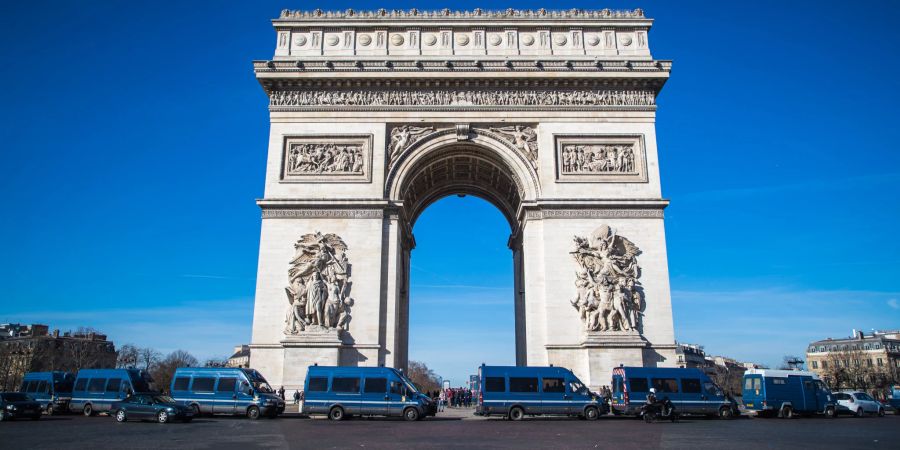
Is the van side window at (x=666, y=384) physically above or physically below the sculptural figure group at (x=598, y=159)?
below

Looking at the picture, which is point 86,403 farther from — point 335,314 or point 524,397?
point 524,397

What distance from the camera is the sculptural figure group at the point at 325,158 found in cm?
2594

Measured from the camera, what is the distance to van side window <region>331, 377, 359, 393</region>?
1942 centimetres

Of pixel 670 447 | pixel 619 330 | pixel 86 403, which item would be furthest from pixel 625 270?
pixel 86 403

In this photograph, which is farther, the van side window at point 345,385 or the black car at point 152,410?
the van side window at point 345,385

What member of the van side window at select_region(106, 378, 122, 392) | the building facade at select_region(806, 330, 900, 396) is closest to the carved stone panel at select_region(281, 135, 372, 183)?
the van side window at select_region(106, 378, 122, 392)

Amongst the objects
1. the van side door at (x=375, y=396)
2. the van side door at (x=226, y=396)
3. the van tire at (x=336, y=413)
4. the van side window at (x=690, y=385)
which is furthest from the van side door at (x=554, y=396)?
the van side door at (x=226, y=396)

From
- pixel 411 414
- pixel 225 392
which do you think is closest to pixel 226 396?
pixel 225 392

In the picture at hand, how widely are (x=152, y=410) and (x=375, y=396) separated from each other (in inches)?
248

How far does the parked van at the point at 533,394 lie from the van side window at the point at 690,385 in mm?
3054

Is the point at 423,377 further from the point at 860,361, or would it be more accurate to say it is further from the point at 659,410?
the point at 659,410

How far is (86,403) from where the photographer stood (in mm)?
22719

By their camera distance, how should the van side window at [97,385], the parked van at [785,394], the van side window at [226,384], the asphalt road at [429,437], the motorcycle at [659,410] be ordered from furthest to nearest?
the van side window at [97,385] < the parked van at [785,394] < the van side window at [226,384] < the motorcycle at [659,410] < the asphalt road at [429,437]

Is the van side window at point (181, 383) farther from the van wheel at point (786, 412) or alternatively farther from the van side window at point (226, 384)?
the van wheel at point (786, 412)
